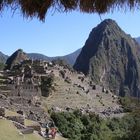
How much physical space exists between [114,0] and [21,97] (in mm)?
40420

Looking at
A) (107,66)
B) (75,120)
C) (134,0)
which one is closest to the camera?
(134,0)

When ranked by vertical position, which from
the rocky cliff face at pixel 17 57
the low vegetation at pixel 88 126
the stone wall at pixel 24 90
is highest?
the rocky cliff face at pixel 17 57

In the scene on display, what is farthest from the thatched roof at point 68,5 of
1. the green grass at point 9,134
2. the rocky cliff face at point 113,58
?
the rocky cliff face at point 113,58

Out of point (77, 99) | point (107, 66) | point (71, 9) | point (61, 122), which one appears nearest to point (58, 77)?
point (77, 99)

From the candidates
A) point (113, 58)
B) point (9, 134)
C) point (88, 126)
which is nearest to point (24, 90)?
point (88, 126)

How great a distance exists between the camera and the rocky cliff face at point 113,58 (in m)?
138

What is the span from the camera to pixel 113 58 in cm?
14675

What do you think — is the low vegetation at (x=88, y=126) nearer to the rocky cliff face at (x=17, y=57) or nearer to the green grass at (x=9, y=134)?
the green grass at (x=9, y=134)

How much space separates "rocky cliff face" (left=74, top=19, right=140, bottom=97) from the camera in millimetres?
138000

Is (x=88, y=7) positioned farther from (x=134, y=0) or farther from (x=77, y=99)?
(x=77, y=99)

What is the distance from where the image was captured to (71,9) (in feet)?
12.2

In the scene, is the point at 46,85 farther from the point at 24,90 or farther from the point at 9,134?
the point at 9,134

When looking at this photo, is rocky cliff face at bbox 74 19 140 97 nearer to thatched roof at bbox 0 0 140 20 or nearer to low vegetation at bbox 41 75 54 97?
low vegetation at bbox 41 75 54 97

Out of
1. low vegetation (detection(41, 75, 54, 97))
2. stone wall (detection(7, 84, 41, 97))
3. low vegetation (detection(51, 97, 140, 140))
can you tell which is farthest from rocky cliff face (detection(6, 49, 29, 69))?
low vegetation (detection(51, 97, 140, 140))
